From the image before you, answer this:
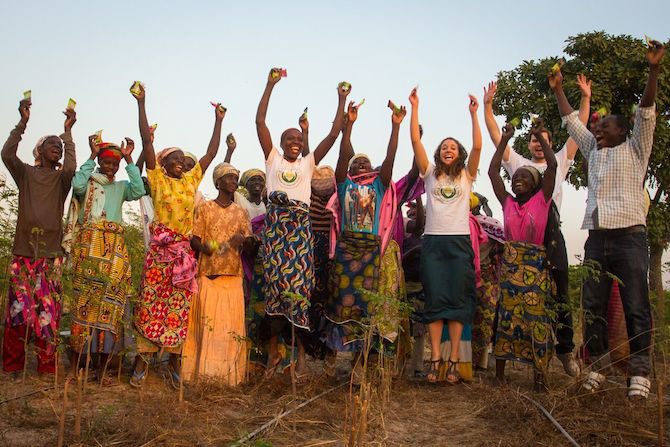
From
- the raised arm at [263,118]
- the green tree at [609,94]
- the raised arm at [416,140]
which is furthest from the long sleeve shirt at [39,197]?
the green tree at [609,94]

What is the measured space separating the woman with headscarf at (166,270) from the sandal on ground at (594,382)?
331 cm

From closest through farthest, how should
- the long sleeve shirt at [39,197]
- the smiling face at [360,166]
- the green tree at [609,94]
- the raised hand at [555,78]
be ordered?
the raised hand at [555,78] → the long sleeve shirt at [39,197] → the smiling face at [360,166] → the green tree at [609,94]

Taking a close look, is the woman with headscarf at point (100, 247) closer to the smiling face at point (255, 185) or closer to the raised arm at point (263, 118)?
the raised arm at point (263, 118)

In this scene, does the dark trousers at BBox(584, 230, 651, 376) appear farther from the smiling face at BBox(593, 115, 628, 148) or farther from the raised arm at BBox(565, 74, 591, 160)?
the raised arm at BBox(565, 74, 591, 160)

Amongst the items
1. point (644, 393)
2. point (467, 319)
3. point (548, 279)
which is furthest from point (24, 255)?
point (644, 393)

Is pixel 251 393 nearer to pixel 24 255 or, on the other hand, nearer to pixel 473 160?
pixel 24 255

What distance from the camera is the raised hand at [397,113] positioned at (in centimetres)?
611

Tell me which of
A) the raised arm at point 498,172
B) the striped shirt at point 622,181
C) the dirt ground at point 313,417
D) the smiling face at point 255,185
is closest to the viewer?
the dirt ground at point 313,417

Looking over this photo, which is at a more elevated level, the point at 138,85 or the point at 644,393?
the point at 138,85

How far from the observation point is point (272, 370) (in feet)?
20.0

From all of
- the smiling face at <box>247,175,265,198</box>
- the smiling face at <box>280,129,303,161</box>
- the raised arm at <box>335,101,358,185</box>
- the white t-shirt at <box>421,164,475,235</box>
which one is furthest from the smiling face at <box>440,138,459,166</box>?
the smiling face at <box>247,175,265,198</box>

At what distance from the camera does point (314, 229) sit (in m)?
6.58

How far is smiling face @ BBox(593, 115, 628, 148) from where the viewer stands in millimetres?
5492

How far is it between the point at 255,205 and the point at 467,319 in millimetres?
2498
